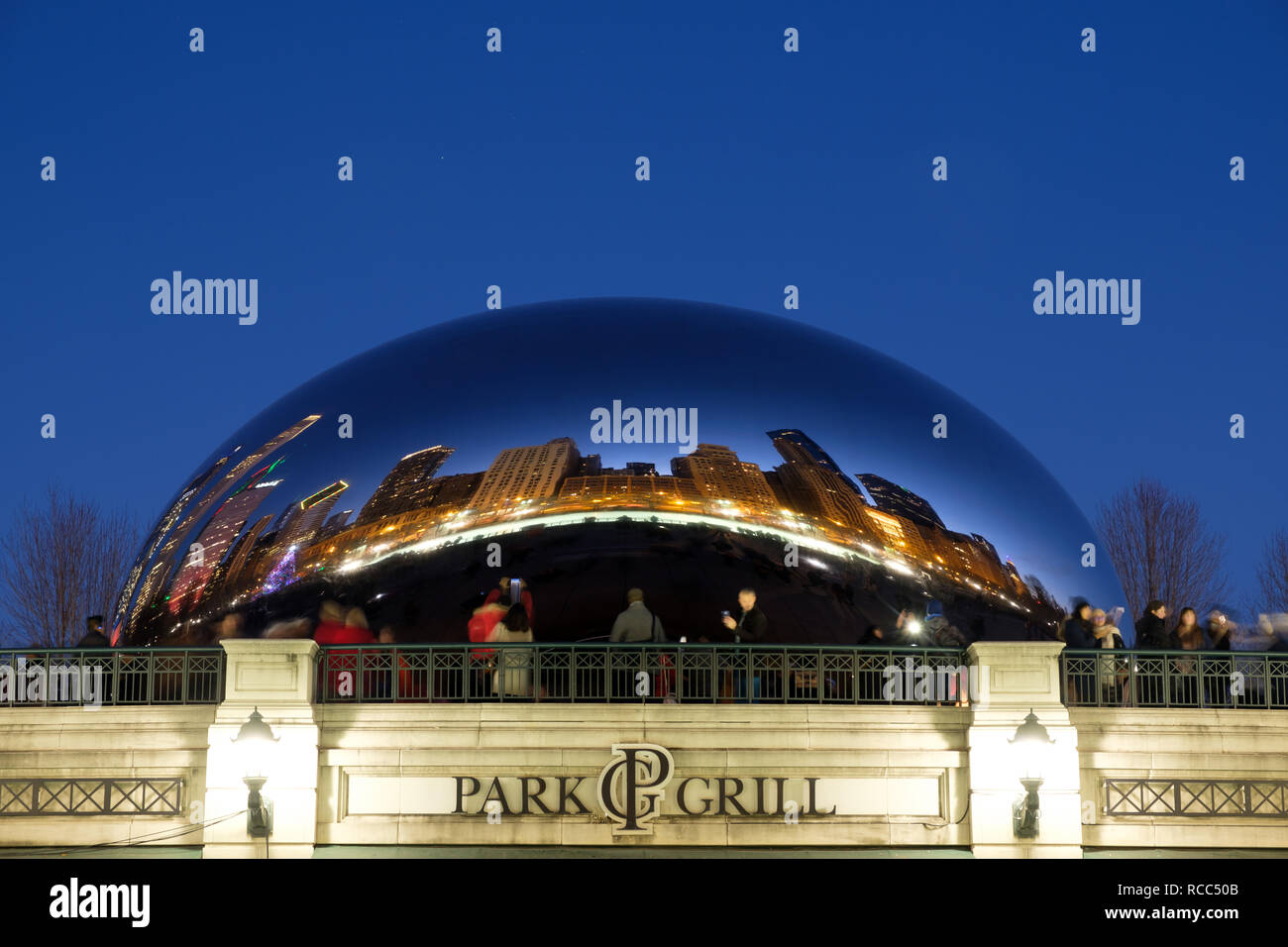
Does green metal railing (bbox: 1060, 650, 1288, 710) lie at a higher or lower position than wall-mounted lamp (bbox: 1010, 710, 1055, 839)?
higher

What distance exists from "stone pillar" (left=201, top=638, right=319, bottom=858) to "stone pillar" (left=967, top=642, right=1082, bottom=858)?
6818mm

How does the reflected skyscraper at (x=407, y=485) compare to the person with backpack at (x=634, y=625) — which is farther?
the reflected skyscraper at (x=407, y=485)

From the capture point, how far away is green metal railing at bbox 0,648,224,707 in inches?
695

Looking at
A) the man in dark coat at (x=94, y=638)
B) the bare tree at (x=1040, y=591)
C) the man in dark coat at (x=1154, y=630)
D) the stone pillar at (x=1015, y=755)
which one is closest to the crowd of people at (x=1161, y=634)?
the man in dark coat at (x=1154, y=630)

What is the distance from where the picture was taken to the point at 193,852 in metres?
15.9

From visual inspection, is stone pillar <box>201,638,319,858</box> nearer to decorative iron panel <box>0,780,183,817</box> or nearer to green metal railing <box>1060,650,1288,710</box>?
decorative iron panel <box>0,780,183,817</box>

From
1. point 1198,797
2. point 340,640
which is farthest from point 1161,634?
point 340,640

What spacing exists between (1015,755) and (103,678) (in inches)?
412

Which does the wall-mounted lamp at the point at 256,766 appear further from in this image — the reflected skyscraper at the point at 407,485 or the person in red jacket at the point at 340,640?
the reflected skyscraper at the point at 407,485

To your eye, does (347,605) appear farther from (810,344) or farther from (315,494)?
(810,344)

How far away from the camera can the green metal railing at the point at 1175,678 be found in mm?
17641

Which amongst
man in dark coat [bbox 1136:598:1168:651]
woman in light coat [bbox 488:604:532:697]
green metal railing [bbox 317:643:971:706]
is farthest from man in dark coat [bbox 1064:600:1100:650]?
woman in light coat [bbox 488:604:532:697]

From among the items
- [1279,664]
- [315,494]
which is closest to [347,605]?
[315,494]

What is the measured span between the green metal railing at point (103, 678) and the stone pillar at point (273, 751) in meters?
1.37
